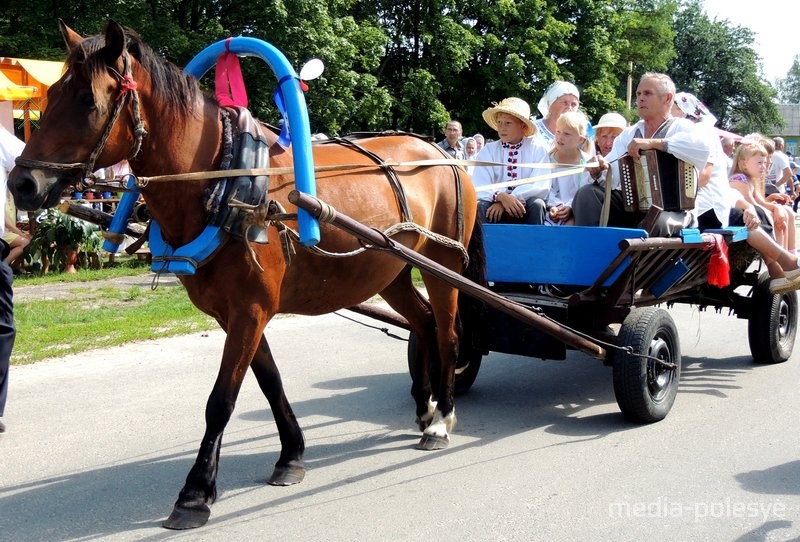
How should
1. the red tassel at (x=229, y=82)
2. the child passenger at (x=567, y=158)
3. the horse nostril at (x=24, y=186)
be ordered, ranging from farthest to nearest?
1. the child passenger at (x=567, y=158)
2. the red tassel at (x=229, y=82)
3. the horse nostril at (x=24, y=186)

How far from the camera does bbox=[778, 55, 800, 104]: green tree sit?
126 meters

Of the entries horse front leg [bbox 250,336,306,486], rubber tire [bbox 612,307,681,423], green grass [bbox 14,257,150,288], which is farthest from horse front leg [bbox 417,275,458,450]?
Answer: green grass [bbox 14,257,150,288]

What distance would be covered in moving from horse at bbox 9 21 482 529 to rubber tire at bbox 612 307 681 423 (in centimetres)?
102

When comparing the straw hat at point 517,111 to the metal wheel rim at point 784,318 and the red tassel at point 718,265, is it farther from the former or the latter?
the metal wheel rim at point 784,318

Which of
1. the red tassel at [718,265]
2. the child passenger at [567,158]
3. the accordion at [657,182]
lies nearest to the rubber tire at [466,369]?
the child passenger at [567,158]

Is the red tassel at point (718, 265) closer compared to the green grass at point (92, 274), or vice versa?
the red tassel at point (718, 265)

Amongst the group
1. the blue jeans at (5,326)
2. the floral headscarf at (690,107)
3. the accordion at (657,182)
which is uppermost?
the floral headscarf at (690,107)

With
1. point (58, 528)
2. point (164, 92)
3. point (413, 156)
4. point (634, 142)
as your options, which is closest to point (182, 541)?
point (58, 528)

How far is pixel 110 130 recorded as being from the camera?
3197 millimetres

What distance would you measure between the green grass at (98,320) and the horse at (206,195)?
11.2 feet

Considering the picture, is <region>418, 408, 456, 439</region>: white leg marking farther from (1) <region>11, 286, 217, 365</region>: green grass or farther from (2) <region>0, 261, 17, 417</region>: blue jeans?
(1) <region>11, 286, 217, 365</region>: green grass

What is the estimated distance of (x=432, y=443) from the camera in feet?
15.0

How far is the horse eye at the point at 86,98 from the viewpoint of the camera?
3.11 meters

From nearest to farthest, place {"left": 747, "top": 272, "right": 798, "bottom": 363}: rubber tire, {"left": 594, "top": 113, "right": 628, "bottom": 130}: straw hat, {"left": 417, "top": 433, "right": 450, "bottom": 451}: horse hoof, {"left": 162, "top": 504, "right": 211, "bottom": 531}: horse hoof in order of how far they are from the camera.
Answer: {"left": 162, "top": 504, "right": 211, "bottom": 531}: horse hoof
{"left": 417, "top": 433, "right": 450, "bottom": 451}: horse hoof
{"left": 747, "top": 272, "right": 798, "bottom": 363}: rubber tire
{"left": 594, "top": 113, "right": 628, "bottom": 130}: straw hat
